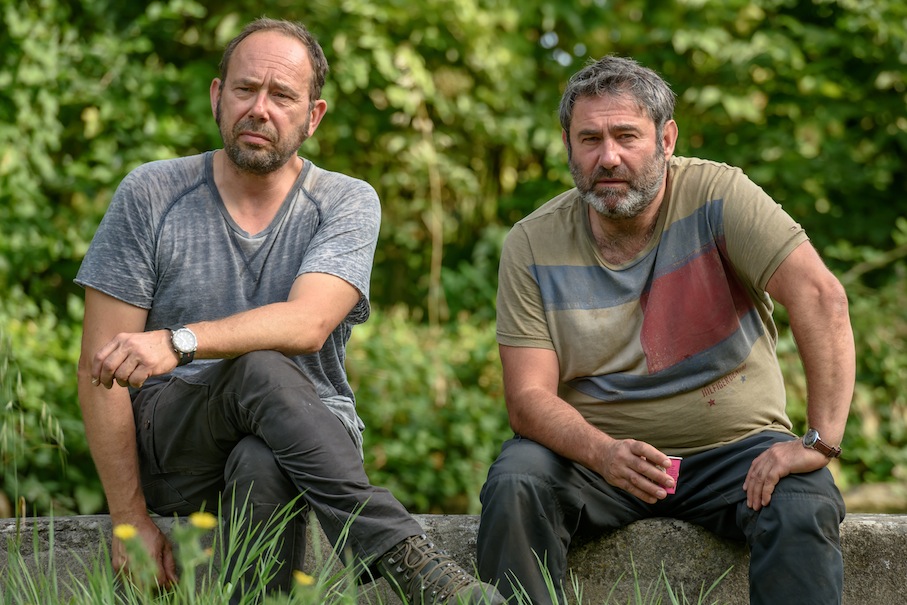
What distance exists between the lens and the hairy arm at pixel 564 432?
2.65 metres

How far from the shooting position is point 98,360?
2.55 m

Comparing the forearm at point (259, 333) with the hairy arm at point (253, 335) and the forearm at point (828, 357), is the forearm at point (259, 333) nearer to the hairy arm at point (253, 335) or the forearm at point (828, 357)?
A: the hairy arm at point (253, 335)

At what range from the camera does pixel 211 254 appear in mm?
3000

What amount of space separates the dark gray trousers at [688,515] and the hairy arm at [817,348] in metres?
0.07

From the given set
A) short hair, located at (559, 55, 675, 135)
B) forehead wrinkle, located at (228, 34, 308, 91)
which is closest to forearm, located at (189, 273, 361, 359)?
forehead wrinkle, located at (228, 34, 308, 91)

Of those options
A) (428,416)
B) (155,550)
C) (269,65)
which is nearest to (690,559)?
(155,550)

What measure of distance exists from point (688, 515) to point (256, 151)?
4.76ft

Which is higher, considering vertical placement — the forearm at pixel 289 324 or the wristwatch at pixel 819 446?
the forearm at pixel 289 324

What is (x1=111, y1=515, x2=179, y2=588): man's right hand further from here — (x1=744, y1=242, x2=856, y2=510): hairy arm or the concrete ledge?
(x1=744, y1=242, x2=856, y2=510): hairy arm

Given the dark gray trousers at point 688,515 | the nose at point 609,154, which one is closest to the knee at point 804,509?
the dark gray trousers at point 688,515

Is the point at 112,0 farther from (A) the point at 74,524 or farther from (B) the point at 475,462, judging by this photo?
(A) the point at 74,524

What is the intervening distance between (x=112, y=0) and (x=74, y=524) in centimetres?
362

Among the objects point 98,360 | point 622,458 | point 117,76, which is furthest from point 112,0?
point 622,458

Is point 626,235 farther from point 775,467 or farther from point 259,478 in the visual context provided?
point 259,478
